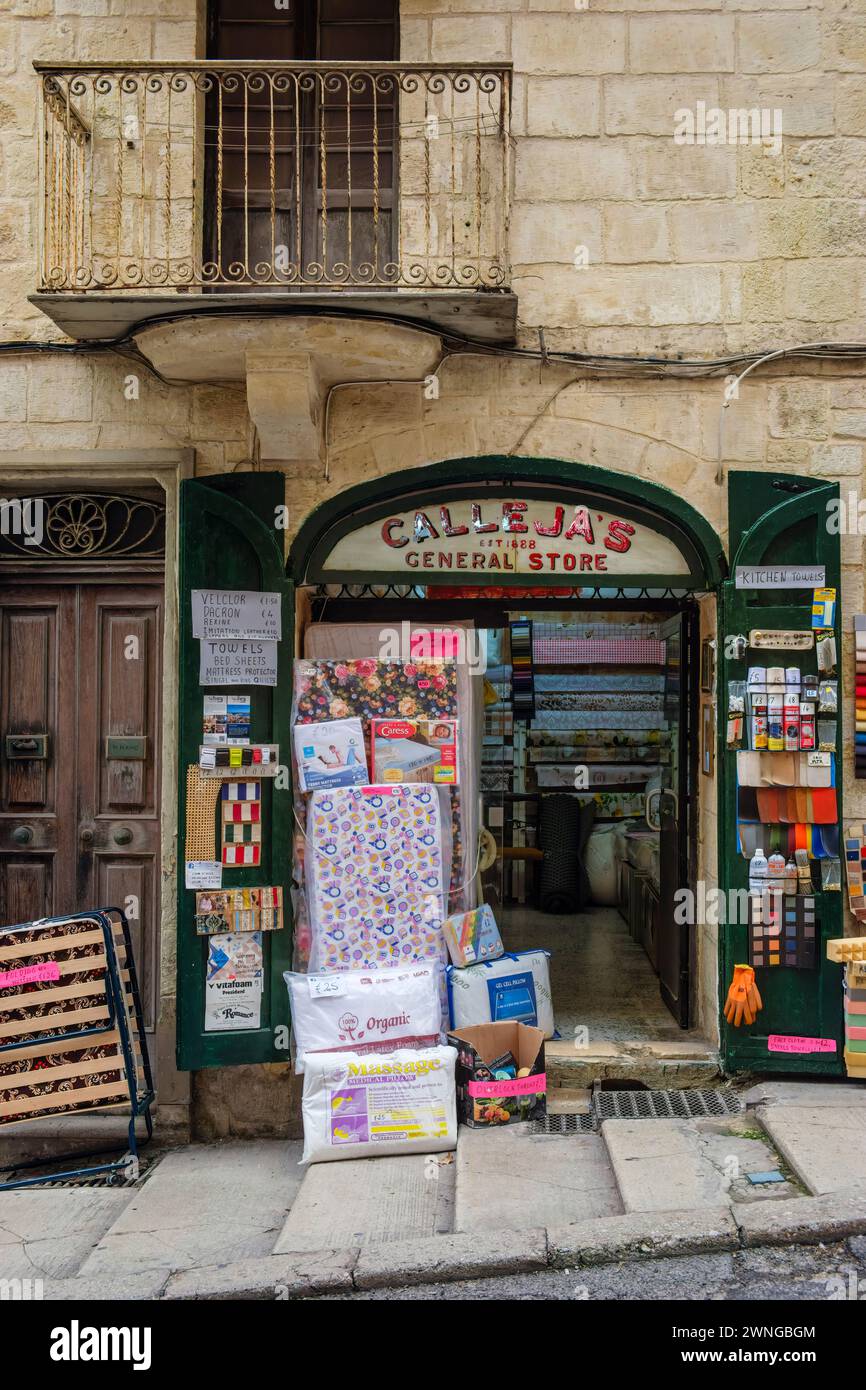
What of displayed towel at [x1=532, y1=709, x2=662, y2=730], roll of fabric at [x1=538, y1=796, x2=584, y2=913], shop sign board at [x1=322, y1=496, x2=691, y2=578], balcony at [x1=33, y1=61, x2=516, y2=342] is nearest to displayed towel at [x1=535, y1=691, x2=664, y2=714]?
displayed towel at [x1=532, y1=709, x2=662, y2=730]

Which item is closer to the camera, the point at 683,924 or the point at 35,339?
the point at 35,339

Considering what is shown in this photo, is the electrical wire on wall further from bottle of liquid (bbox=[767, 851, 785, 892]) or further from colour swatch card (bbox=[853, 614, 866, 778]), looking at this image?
bottle of liquid (bbox=[767, 851, 785, 892])

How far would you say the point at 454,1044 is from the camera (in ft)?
17.7

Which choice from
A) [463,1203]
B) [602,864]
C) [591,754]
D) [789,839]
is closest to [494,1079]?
[463,1203]

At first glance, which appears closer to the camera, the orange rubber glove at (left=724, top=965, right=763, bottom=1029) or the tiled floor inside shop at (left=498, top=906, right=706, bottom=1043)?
the orange rubber glove at (left=724, top=965, right=763, bottom=1029)

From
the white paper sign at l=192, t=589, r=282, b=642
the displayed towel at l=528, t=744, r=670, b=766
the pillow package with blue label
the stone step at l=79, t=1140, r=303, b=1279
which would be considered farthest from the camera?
the displayed towel at l=528, t=744, r=670, b=766

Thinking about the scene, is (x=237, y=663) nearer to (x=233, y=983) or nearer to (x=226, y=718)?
(x=226, y=718)

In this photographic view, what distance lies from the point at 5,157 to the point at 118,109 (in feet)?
2.52

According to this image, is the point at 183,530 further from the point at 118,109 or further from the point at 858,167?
the point at 858,167

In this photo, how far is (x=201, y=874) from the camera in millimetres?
5684

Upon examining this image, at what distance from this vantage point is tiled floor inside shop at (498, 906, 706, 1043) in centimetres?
627

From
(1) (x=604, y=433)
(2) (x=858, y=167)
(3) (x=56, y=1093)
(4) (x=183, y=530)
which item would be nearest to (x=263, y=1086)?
(3) (x=56, y=1093)

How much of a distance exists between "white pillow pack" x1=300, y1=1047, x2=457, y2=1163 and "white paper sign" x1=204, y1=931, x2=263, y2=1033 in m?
0.69

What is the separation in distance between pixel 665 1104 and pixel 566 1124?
551 mm
